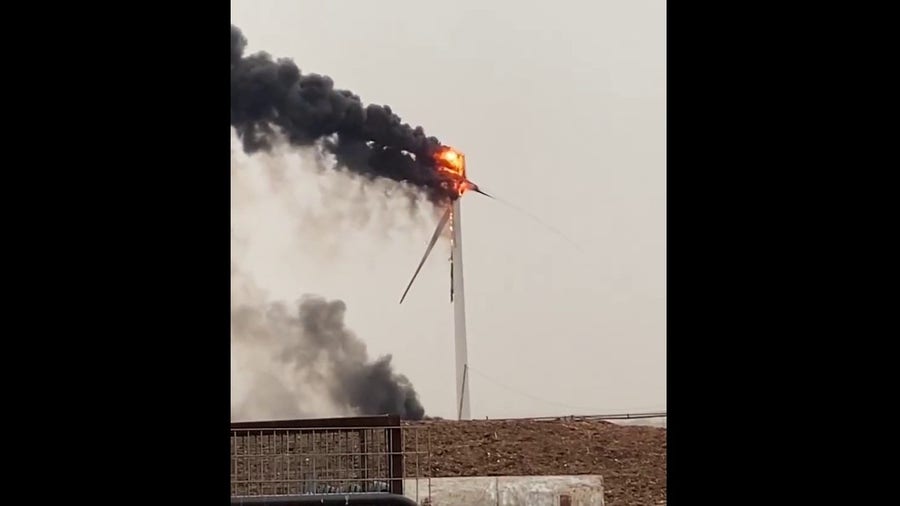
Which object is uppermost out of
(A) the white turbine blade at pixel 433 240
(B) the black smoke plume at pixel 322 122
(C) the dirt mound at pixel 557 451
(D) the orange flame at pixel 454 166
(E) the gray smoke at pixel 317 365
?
(B) the black smoke plume at pixel 322 122

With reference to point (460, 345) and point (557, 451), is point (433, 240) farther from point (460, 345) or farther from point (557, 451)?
point (557, 451)

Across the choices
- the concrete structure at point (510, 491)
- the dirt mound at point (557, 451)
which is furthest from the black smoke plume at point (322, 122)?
the concrete structure at point (510, 491)

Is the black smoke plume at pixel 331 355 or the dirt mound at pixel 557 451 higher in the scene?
the black smoke plume at pixel 331 355

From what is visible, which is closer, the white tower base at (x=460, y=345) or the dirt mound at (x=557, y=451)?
the dirt mound at (x=557, y=451)

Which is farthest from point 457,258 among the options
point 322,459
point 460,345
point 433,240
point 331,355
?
point 322,459

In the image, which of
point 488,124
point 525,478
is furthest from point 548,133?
point 525,478

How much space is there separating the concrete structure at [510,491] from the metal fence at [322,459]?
28.6 inches

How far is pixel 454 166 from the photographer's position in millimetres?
6945

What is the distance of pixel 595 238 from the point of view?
6906 millimetres

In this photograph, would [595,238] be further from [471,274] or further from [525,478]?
[525,478]

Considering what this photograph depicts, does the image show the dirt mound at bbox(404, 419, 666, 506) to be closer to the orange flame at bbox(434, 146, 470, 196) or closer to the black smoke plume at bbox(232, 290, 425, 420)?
the black smoke plume at bbox(232, 290, 425, 420)

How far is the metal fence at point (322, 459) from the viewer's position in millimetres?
4734

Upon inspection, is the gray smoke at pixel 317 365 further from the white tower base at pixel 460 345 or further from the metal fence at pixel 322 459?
the metal fence at pixel 322 459
